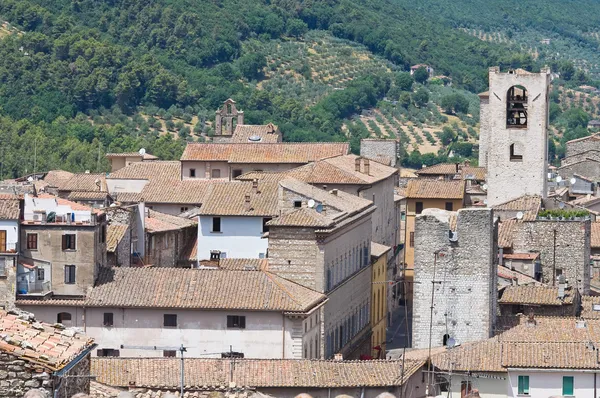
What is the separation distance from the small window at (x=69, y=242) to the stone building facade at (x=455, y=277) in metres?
9.75

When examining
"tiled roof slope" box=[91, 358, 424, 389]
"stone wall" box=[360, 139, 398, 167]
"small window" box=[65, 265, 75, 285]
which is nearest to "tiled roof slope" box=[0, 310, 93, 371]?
"tiled roof slope" box=[91, 358, 424, 389]

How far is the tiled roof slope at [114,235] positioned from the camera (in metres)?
65.8

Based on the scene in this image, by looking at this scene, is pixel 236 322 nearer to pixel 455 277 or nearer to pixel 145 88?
pixel 455 277

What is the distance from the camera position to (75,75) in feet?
536

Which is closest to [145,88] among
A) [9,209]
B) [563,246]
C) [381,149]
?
[381,149]

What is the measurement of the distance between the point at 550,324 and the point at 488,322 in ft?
9.64

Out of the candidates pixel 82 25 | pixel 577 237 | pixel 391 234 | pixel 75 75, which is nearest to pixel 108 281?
pixel 577 237

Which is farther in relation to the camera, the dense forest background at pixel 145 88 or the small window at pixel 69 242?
the dense forest background at pixel 145 88

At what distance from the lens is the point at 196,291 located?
59.7 m

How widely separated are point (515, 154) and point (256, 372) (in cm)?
3944

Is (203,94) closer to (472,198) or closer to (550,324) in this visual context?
(472,198)

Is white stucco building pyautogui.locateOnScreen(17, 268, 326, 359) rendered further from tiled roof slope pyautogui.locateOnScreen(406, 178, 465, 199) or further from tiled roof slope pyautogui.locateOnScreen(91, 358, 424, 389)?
tiled roof slope pyautogui.locateOnScreen(406, 178, 465, 199)

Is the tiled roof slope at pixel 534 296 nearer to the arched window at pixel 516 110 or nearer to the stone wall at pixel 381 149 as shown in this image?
the arched window at pixel 516 110

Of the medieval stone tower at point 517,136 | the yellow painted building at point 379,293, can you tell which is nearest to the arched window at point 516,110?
the medieval stone tower at point 517,136
